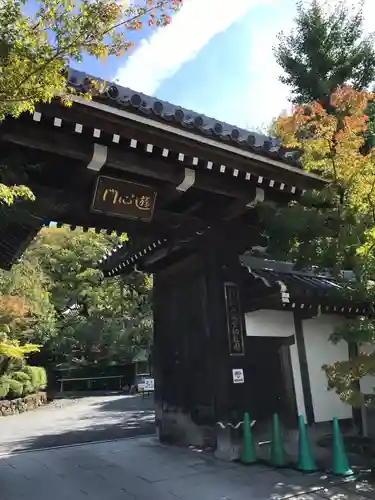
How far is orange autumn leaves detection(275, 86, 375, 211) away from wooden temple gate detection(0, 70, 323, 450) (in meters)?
0.46

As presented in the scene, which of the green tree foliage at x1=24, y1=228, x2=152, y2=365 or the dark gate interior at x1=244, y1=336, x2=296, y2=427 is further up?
the green tree foliage at x1=24, y1=228, x2=152, y2=365

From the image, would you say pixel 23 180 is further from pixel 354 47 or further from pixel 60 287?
pixel 60 287

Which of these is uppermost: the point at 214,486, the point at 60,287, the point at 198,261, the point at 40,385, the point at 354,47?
the point at 354,47

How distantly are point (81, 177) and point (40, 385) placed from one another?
19534mm

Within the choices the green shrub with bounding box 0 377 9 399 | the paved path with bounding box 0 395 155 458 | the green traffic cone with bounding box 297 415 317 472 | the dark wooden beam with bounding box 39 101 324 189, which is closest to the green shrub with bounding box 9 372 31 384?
the green shrub with bounding box 0 377 9 399

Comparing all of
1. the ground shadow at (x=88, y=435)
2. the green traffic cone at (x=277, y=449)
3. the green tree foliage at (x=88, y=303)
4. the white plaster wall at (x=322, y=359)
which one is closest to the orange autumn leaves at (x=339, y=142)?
the white plaster wall at (x=322, y=359)

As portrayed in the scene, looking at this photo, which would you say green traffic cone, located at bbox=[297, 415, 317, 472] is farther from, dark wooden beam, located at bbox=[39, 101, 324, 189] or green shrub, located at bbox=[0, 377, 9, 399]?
green shrub, located at bbox=[0, 377, 9, 399]

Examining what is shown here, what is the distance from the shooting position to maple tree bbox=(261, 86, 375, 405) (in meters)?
6.15

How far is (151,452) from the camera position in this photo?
27.8 feet

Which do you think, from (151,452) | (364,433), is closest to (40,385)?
(151,452)

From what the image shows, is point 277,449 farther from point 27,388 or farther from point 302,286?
point 27,388

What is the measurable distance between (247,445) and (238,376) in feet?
3.68

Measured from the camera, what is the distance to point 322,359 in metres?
8.91

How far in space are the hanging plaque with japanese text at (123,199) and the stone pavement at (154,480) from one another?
3982 mm
